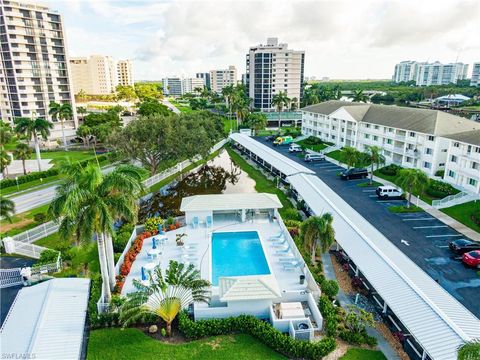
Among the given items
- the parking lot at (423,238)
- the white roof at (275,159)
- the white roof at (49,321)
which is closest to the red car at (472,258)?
the parking lot at (423,238)

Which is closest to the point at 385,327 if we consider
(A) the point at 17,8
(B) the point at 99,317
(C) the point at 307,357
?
(C) the point at 307,357

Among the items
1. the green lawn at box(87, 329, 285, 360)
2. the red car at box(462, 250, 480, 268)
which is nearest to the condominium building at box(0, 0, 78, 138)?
the green lawn at box(87, 329, 285, 360)

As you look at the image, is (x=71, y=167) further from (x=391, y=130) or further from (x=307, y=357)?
(x=391, y=130)

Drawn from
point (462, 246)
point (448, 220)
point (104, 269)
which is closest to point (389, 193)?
point (448, 220)

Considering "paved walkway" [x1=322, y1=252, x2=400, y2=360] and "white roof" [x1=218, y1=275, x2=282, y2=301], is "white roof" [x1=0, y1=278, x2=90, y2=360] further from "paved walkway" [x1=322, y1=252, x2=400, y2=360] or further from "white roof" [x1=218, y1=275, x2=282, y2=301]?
"paved walkway" [x1=322, y1=252, x2=400, y2=360]

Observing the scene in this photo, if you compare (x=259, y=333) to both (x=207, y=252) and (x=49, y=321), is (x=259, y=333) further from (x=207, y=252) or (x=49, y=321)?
(x=49, y=321)
